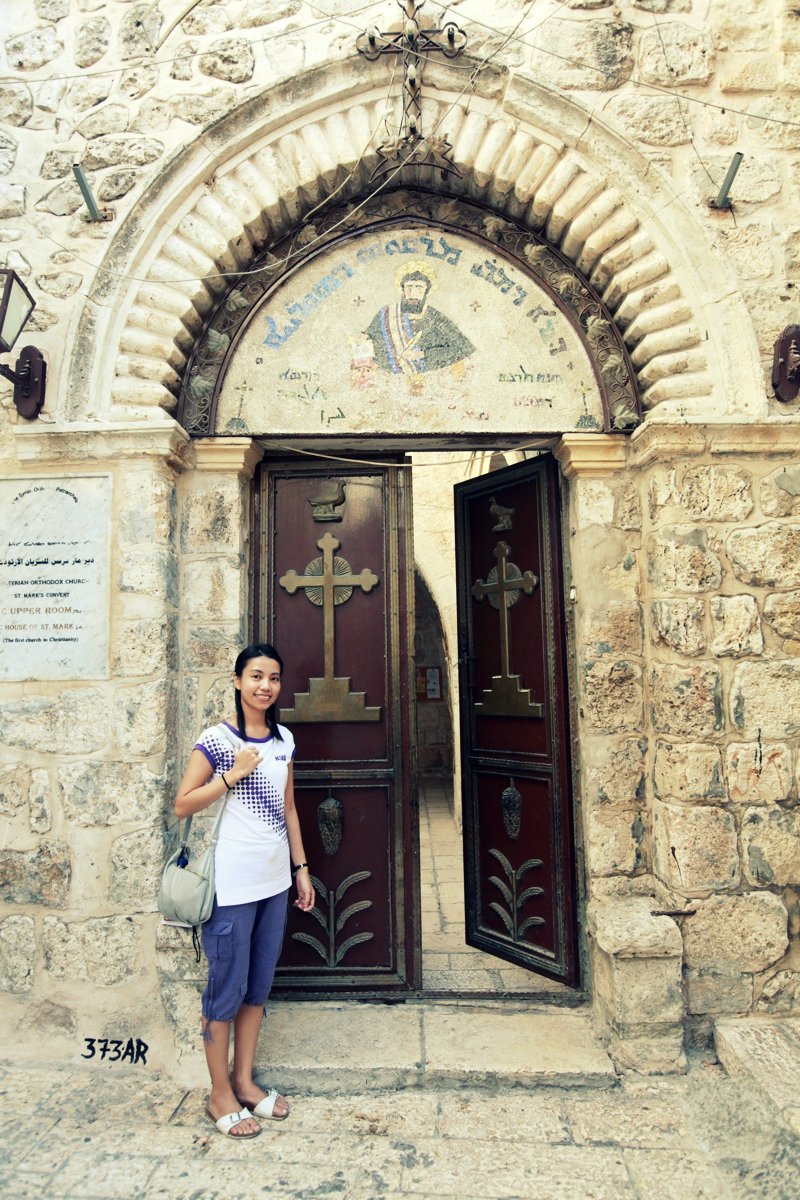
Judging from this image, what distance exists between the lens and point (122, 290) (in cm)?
307

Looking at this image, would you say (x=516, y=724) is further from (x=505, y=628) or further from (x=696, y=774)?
(x=696, y=774)

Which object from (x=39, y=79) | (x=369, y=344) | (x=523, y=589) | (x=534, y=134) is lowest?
(x=523, y=589)

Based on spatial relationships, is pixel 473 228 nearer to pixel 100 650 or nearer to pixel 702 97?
pixel 702 97

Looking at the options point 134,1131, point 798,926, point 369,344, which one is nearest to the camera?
point 134,1131

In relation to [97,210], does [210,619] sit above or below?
below

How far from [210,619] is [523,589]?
56.0 inches

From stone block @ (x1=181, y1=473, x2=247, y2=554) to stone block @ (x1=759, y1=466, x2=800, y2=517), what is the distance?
2.15 metres

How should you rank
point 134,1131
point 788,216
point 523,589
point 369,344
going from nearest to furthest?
point 134,1131
point 788,216
point 369,344
point 523,589

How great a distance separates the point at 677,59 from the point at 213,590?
9.59ft

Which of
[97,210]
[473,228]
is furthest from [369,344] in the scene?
[97,210]

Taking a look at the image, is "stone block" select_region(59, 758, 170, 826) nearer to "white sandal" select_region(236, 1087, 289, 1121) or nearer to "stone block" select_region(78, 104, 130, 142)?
"white sandal" select_region(236, 1087, 289, 1121)

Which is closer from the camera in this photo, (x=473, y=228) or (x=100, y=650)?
(x=100, y=650)

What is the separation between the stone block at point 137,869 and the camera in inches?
112

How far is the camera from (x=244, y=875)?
2.42 m
